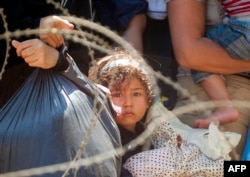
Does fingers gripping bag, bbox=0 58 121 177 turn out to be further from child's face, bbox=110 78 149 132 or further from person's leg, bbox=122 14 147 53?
person's leg, bbox=122 14 147 53

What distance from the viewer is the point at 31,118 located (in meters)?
1.73

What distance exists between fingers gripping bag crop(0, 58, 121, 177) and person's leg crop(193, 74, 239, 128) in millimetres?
413

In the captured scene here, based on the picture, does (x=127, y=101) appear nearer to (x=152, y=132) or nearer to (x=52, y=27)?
(x=152, y=132)

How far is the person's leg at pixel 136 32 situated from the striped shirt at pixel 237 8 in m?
0.30

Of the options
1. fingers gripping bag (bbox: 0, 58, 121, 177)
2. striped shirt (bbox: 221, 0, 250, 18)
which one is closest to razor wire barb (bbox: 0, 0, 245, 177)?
fingers gripping bag (bbox: 0, 58, 121, 177)

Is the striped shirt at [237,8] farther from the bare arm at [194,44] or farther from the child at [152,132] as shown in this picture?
the child at [152,132]

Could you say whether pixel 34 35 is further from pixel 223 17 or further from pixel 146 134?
pixel 223 17

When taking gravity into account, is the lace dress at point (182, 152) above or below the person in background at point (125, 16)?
below

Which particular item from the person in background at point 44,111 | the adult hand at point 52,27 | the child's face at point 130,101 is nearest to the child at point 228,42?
the child's face at point 130,101

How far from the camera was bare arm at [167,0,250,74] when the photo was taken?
85.4 inches

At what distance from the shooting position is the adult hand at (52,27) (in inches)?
71.3

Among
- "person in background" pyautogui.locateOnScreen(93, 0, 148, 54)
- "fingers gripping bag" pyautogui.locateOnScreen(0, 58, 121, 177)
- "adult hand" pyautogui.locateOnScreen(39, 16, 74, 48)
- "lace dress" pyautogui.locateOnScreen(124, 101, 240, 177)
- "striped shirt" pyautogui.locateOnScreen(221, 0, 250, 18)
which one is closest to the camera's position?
"fingers gripping bag" pyautogui.locateOnScreen(0, 58, 121, 177)

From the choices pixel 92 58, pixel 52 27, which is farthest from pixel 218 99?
pixel 52 27

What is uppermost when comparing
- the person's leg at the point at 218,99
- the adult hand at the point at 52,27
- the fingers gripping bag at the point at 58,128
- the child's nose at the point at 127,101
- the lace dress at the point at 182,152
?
the adult hand at the point at 52,27
